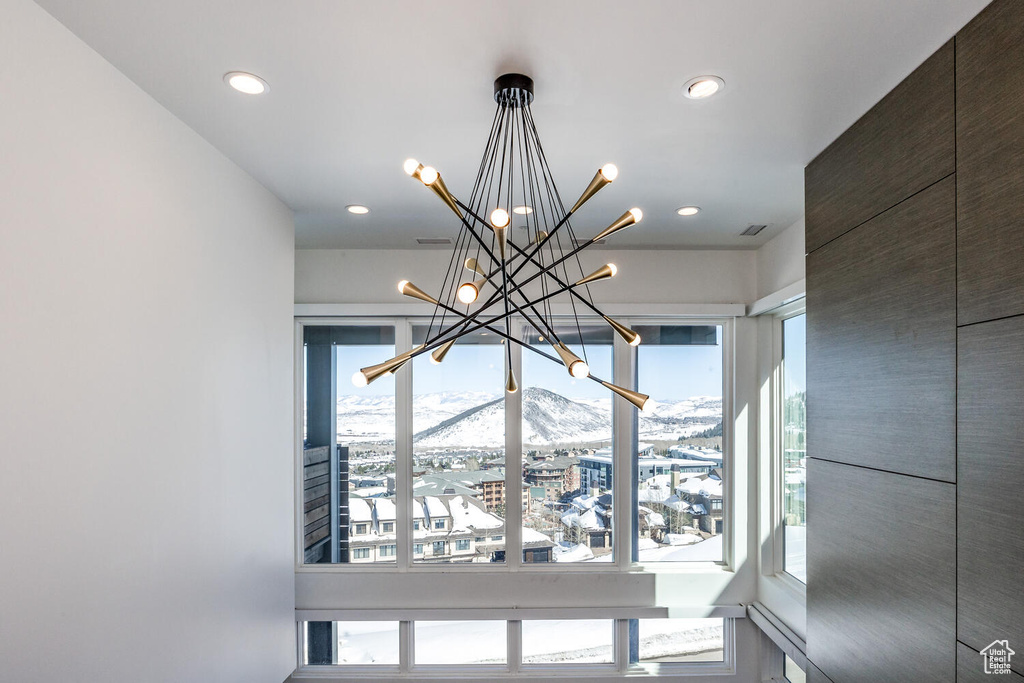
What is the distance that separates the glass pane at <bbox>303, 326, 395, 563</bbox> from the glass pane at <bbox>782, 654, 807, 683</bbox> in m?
2.28

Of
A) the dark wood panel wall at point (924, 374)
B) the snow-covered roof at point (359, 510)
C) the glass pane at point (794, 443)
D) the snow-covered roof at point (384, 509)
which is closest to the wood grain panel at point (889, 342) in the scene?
the dark wood panel wall at point (924, 374)

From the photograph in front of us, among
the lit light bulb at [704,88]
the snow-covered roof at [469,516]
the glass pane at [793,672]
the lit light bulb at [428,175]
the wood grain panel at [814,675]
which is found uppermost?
the lit light bulb at [704,88]

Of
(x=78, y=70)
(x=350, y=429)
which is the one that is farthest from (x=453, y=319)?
(x=78, y=70)

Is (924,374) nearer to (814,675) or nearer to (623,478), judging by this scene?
(814,675)

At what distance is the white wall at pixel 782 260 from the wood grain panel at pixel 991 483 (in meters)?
1.61

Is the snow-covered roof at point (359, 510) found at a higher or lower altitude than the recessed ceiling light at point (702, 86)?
lower

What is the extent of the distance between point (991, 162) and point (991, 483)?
69 centimetres

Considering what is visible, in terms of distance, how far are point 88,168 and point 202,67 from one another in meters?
0.38

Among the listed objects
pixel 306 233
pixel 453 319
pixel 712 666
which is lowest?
pixel 712 666

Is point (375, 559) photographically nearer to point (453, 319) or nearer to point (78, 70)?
point (453, 319)

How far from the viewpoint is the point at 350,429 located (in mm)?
3631

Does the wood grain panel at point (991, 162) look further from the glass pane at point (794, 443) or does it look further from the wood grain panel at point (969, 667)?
the glass pane at point (794, 443)

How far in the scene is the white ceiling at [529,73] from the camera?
1390 mm

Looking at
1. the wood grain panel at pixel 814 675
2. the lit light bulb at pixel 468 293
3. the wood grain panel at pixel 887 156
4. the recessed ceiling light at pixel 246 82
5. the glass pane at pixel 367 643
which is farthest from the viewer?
the glass pane at pixel 367 643
